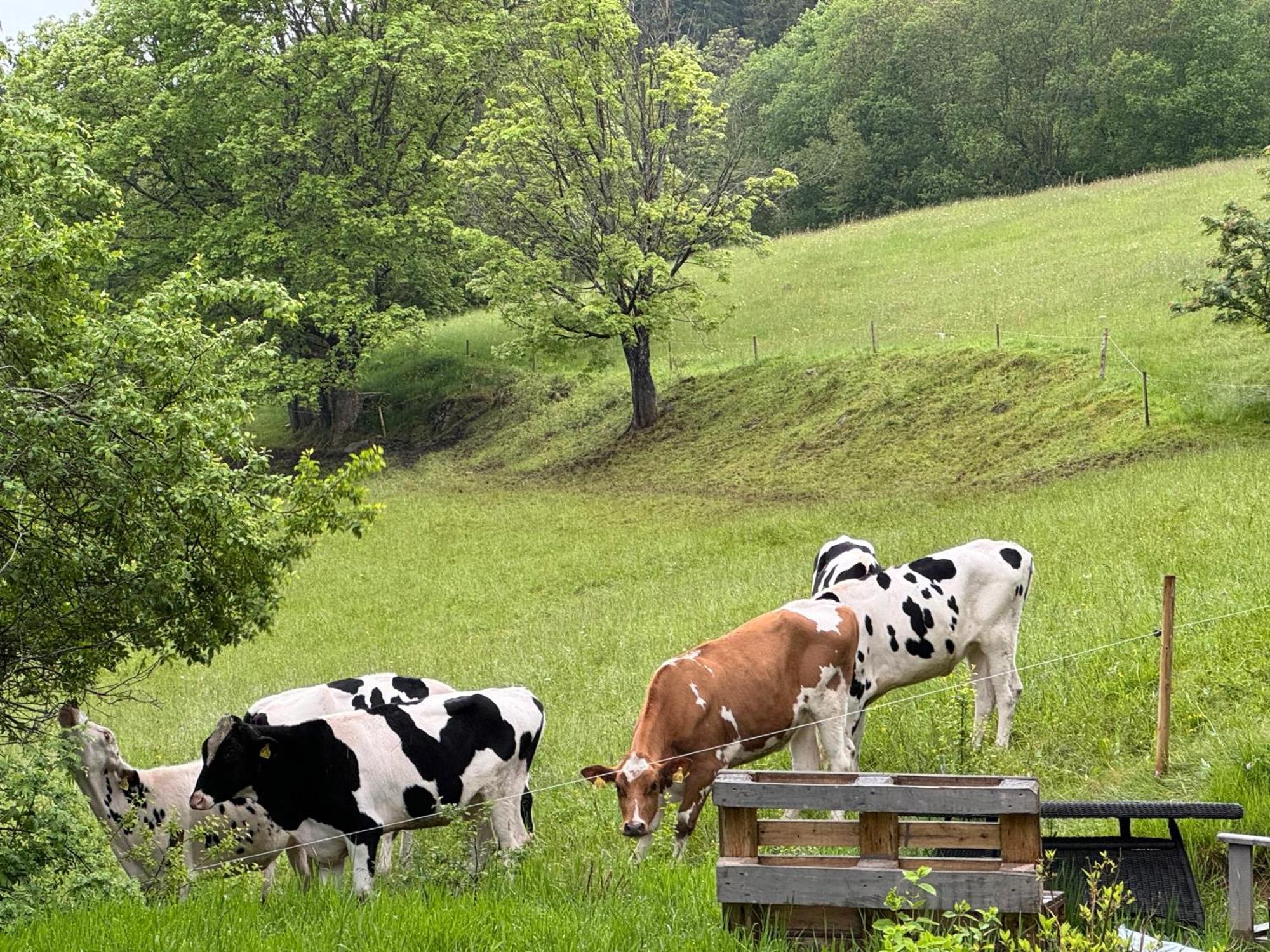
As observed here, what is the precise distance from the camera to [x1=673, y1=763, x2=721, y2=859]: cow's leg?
9.46 m

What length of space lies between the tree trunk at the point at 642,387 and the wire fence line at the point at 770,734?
85.0 feet

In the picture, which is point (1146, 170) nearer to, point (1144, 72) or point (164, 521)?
point (1144, 72)

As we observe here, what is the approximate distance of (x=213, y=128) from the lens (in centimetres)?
4422

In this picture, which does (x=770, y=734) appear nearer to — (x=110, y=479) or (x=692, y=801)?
(x=692, y=801)

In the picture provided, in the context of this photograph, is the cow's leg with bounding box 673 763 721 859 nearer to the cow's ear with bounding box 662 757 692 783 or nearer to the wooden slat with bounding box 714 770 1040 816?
the cow's ear with bounding box 662 757 692 783

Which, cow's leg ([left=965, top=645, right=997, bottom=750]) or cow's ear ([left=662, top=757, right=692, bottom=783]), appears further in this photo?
cow's leg ([left=965, top=645, right=997, bottom=750])

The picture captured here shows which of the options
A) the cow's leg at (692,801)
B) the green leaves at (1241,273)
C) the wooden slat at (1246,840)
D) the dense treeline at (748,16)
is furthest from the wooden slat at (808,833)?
the dense treeline at (748,16)

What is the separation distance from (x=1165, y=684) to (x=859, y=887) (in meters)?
4.42

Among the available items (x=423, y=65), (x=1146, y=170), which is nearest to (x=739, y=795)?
(x=423, y=65)

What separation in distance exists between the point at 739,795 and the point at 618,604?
52.0ft

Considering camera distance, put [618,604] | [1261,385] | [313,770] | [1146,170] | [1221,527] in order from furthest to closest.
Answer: [1146,170] < [1261,385] < [618,604] < [1221,527] < [313,770]

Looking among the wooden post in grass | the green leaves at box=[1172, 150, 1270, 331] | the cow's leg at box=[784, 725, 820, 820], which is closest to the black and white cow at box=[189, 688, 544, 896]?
the cow's leg at box=[784, 725, 820, 820]

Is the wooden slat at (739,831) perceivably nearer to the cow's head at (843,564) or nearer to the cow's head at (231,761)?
the cow's head at (231,761)

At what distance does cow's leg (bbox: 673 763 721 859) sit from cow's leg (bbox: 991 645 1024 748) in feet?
11.0
